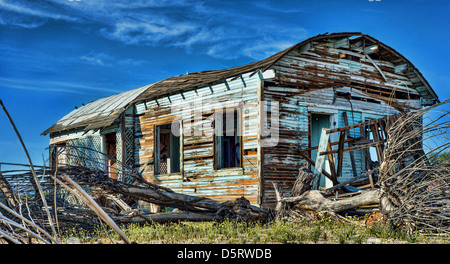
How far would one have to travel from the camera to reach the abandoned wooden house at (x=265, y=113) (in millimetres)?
12305

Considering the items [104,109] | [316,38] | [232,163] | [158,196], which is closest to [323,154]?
[316,38]

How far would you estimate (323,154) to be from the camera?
11.7 metres

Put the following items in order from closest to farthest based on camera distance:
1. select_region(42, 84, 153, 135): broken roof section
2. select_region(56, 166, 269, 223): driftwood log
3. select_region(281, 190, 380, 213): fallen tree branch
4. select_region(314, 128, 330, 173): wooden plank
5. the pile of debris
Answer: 1. the pile of debris
2. select_region(281, 190, 380, 213): fallen tree branch
3. select_region(56, 166, 269, 223): driftwood log
4. select_region(314, 128, 330, 173): wooden plank
5. select_region(42, 84, 153, 135): broken roof section

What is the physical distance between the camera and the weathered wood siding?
12.4 m

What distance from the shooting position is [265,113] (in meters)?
12.1

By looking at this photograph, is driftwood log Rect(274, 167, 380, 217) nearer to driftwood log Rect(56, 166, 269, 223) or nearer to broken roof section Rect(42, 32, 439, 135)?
driftwood log Rect(56, 166, 269, 223)

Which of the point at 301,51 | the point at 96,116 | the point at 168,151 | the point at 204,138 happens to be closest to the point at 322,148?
the point at 301,51

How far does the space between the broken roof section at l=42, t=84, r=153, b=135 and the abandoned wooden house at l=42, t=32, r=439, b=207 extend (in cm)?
14

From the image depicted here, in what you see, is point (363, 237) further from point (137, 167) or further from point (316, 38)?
point (137, 167)

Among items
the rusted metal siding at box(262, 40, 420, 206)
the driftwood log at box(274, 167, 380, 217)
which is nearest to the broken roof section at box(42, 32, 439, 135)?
the rusted metal siding at box(262, 40, 420, 206)

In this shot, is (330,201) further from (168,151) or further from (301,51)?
(168,151)

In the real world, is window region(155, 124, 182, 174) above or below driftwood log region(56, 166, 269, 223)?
above

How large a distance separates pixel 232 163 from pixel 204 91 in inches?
173

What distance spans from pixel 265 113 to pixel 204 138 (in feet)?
8.62
